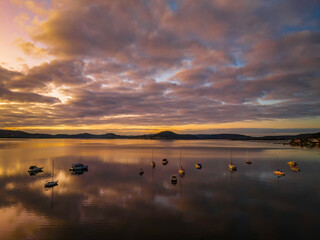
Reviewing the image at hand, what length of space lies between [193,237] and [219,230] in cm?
446

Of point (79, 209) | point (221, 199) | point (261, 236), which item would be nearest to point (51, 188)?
point (79, 209)

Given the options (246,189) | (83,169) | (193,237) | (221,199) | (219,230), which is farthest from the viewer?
(83,169)

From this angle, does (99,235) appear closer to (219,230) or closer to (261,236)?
(219,230)

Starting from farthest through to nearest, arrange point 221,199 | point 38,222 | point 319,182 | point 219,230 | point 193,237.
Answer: point 319,182 → point 221,199 → point 38,222 → point 219,230 → point 193,237

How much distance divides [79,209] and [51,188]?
19.4 metres

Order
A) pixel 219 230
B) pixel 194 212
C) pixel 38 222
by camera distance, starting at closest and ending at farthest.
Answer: pixel 219 230 → pixel 38 222 → pixel 194 212

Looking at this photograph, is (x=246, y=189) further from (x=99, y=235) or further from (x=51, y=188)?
(x=51, y=188)

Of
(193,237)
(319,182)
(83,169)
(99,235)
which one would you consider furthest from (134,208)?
(319,182)

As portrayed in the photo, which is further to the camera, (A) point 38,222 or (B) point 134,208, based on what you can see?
(B) point 134,208

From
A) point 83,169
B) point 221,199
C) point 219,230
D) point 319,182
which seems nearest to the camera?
point 219,230

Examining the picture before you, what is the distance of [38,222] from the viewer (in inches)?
1113

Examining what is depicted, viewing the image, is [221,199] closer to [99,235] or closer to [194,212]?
[194,212]

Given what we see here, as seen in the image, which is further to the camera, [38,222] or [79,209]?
[79,209]

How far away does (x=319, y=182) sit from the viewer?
2092 inches
